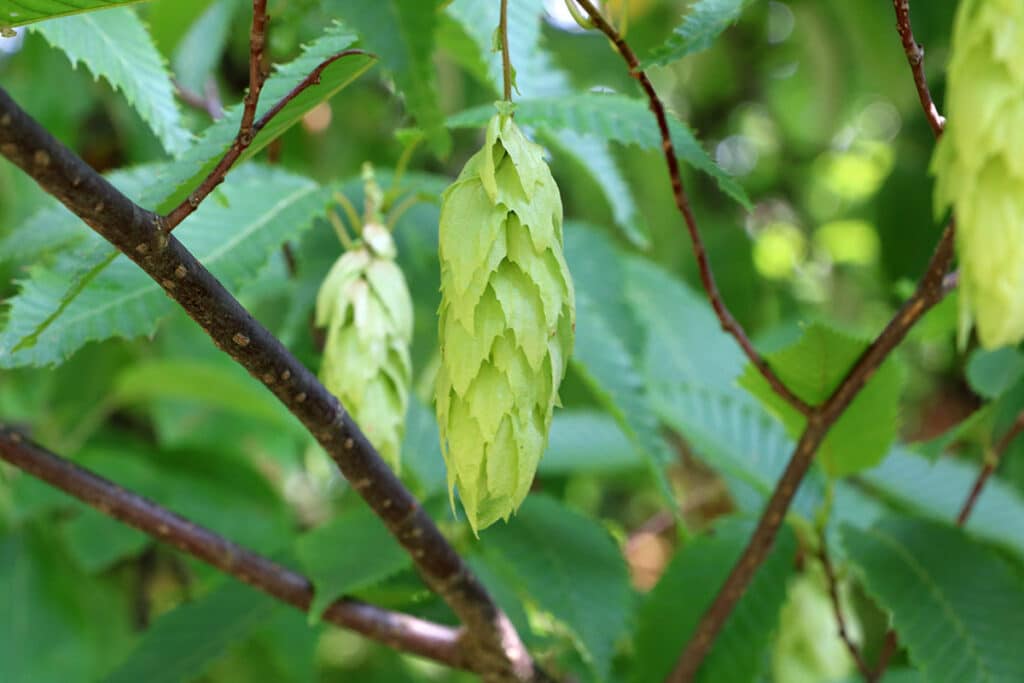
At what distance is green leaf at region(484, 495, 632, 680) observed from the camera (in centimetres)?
90

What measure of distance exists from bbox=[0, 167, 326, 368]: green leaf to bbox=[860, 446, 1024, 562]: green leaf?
2.41 feet

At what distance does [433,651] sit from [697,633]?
0.22m

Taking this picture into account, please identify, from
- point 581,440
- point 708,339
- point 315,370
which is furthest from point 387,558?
point 708,339

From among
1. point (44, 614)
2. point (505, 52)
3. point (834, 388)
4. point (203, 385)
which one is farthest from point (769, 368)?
point (44, 614)

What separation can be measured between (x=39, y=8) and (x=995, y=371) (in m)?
0.87

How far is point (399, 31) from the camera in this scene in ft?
1.32

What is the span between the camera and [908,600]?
868 mm

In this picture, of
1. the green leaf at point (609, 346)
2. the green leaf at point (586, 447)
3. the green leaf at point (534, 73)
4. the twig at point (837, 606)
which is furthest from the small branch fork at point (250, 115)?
the green leaf at point (586, 447)

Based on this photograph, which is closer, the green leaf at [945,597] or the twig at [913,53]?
the twig at [913,53]

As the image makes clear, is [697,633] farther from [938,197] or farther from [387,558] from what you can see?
[938,197]

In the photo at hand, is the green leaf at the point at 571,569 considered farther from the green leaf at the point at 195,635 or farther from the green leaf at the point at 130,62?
the green leaf at the point at 130,62

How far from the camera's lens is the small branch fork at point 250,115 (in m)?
0.51

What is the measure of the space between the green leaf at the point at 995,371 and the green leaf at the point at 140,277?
0.63m

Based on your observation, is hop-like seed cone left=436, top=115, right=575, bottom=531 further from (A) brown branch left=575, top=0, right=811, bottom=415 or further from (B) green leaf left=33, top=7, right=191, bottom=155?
(B) green leaf left=33, top=7, right=191, bottom=155
